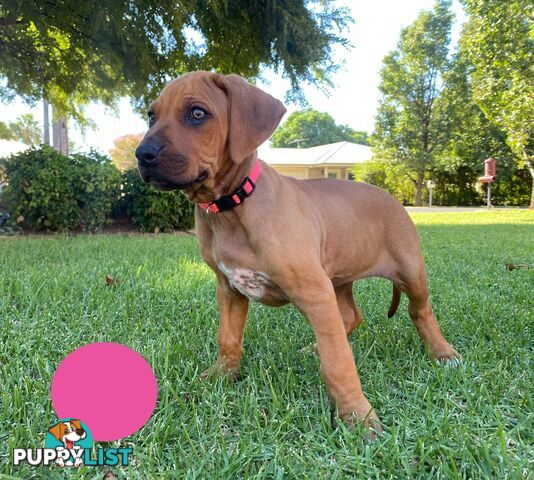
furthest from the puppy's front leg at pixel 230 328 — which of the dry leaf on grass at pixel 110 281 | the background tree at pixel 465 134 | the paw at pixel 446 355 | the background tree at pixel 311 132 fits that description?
the background tree at pixel 311 132

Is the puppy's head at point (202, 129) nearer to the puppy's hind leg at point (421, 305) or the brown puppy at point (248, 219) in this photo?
the brown puppy at point (248, 219)

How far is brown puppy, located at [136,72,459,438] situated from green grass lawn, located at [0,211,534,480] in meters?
0.25

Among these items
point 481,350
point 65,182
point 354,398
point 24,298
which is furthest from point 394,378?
point 65,182

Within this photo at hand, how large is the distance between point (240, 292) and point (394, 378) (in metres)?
0.92

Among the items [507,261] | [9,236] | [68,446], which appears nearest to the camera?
[68,446]

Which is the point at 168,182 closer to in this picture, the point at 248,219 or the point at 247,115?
the point at 248,219

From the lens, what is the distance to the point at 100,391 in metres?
1.67

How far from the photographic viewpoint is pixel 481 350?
2748 mm

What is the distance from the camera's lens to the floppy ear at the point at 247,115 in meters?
2.17

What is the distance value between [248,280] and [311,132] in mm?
85964

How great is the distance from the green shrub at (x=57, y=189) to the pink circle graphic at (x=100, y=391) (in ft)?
25.8

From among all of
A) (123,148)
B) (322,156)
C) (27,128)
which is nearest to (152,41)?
(123,148)

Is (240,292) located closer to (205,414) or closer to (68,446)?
(205,414)

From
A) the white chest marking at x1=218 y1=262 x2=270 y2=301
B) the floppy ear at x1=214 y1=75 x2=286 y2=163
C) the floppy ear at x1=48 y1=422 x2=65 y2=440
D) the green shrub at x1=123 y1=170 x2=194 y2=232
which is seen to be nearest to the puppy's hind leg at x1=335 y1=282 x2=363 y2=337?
the white chest marking at x1=218 y1=262 x2=270 y2=301
